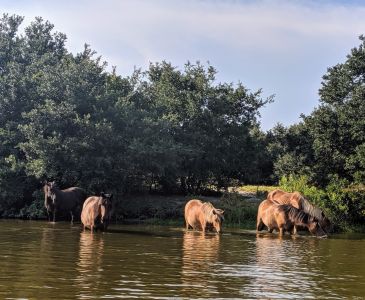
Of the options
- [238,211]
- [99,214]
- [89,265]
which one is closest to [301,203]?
[238,211]

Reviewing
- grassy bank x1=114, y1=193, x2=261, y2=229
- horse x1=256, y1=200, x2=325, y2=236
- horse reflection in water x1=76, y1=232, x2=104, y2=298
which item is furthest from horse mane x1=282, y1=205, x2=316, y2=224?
horse reflection in water x1=76, y1=232, x2=104, y2=298

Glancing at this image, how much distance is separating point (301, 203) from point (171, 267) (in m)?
15.5

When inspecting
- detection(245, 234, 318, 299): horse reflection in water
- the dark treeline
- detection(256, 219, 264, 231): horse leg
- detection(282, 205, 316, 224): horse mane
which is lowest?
detection(245, 234, 318, 299): horse reflection in water

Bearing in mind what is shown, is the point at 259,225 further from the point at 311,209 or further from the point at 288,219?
the point at 311,209

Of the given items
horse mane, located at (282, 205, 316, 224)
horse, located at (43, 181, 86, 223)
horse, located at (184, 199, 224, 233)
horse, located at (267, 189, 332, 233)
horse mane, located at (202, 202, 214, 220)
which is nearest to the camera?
horse, located at (184, 199, 224, 233)

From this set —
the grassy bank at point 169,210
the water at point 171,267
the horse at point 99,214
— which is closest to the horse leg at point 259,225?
the grassy bank at point 169,210

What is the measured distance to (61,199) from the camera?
30.2 metres

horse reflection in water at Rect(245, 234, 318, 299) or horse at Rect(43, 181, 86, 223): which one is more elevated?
horse at Rect(43, 181, 86, 223)

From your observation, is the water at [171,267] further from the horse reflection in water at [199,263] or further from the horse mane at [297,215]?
the horse mane at [297,215]

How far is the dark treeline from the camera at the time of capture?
32.5 metres

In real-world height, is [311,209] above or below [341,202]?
→ below

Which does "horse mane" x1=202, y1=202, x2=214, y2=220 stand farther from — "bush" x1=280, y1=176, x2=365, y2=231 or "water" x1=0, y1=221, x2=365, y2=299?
"bush" x1=280, y1=176, x2=365, y2=231

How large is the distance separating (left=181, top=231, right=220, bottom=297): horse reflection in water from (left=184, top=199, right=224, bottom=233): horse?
1.57m

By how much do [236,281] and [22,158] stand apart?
81.7 feet
